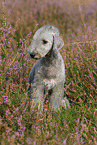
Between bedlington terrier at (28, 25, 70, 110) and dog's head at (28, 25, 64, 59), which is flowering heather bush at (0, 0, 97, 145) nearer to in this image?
bedlington terrier at (28, 25, 70, 110)

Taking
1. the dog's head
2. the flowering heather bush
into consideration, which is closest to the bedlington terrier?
the dog's head

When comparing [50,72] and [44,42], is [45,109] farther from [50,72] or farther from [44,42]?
[44,42]

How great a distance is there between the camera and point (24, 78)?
12.5 feet

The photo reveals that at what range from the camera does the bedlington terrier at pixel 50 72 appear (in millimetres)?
2844

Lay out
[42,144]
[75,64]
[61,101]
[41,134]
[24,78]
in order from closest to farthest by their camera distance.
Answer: [42,144]
[41,134]
[61,101]
[24,78]
[75,64]

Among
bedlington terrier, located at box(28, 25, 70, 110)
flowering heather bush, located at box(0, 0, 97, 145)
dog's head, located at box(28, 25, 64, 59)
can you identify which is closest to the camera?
flowering heather bush, located at box(0, 0, 97, 145)

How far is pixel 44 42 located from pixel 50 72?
544 mm

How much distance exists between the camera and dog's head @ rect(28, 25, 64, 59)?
2648 mm

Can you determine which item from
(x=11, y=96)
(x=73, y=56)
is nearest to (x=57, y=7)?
(x=73, y=56)

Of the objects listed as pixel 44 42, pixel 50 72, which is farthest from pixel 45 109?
pixel 44 42

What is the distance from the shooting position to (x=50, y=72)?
124 inches

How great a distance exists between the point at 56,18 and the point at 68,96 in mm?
5973

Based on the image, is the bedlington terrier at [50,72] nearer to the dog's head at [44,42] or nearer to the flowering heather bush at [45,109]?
the dog's head at [44,42]

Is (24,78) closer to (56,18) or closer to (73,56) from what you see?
(73,56)
